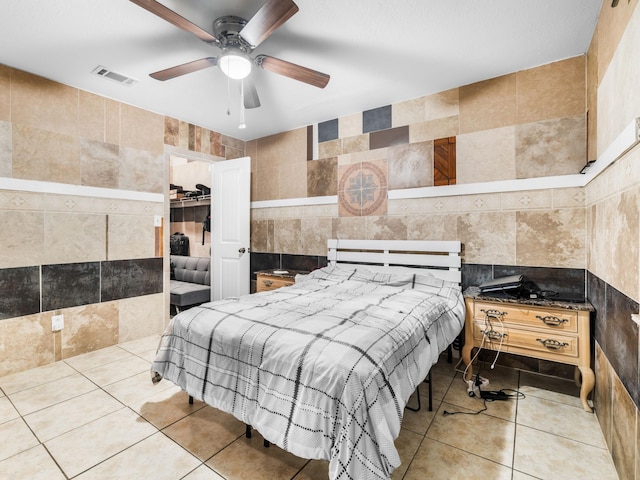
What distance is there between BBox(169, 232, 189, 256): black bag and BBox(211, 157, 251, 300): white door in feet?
5.18

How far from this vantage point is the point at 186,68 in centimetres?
224

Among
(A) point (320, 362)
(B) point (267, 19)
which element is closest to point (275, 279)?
(A) point (320, 362)

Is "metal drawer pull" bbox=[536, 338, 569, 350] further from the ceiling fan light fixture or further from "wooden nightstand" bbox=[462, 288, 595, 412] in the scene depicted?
the ceiling fan light fixture

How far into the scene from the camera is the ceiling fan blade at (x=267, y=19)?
1.60m

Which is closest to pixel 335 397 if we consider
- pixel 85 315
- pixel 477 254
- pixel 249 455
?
pixel 249 455

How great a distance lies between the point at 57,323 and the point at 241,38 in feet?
9.94

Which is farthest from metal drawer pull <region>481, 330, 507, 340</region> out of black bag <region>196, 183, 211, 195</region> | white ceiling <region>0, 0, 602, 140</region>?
black bag <region>196, 183, 211, 195</region>

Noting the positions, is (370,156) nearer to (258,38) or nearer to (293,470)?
(258,38)

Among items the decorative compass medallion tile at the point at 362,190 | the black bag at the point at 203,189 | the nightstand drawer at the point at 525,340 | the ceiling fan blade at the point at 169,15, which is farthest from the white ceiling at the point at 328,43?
→ the nightstand drawer at the point at 525,340

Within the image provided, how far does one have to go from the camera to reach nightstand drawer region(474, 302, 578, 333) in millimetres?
2180

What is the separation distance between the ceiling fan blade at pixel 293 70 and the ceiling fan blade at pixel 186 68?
322 mm

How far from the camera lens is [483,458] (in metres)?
1.70

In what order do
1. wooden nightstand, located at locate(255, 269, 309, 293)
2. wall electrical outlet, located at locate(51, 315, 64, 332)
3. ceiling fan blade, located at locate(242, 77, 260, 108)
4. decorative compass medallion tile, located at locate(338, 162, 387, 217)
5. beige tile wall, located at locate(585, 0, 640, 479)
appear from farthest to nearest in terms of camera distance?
wooden nightstand, located at locate(255, 269, 309, 293) → decorative compass medallion tile, located at locate(338, 162, 387, 217) → wall electrical outlet, located at locate(51, 315, 64, 332) → ceiling fan blade, located at locate(242, 77, 260, 108) → beige tile wall, located at locate(585, 0, 640, 479)

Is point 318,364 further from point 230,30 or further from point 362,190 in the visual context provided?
point 362,190
